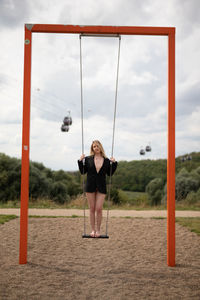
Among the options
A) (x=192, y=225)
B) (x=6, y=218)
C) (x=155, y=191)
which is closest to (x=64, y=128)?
(x=6, y=218)

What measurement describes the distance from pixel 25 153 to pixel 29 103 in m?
0.77

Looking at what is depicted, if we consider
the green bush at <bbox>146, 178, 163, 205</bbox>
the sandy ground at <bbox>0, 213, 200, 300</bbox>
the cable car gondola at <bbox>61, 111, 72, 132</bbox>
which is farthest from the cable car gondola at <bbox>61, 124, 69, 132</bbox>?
the green bush at <bbox>146, 178, 163, 205</bbox>

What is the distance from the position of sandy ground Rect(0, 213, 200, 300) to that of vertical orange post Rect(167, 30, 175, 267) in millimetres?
332

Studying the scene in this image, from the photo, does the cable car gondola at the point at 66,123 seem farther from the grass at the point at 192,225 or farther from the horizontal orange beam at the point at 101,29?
the horizontal orange beam at the point at 101,29

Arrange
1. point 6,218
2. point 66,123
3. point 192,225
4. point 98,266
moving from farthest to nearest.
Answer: point 66,123 < point 6,218 < point 192,225 < point 98,266

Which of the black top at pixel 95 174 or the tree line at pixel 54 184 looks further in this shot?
the tree line at pixel 54 184

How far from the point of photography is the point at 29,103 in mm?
4258

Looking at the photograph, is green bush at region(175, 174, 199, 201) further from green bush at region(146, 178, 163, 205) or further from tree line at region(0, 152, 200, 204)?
green bush at region(146, 178, 163, 205)

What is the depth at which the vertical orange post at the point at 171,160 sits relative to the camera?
13.6ft

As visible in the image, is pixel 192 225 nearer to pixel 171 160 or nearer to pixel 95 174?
pixel 171 160

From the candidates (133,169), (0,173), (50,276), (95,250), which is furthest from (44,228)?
(133,169)

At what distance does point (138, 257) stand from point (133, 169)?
23.7 metres

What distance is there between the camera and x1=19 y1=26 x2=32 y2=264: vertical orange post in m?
4.14

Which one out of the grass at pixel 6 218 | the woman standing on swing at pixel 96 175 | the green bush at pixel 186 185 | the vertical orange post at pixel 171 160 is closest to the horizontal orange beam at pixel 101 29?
the vertical orange post at pixel 171 160
